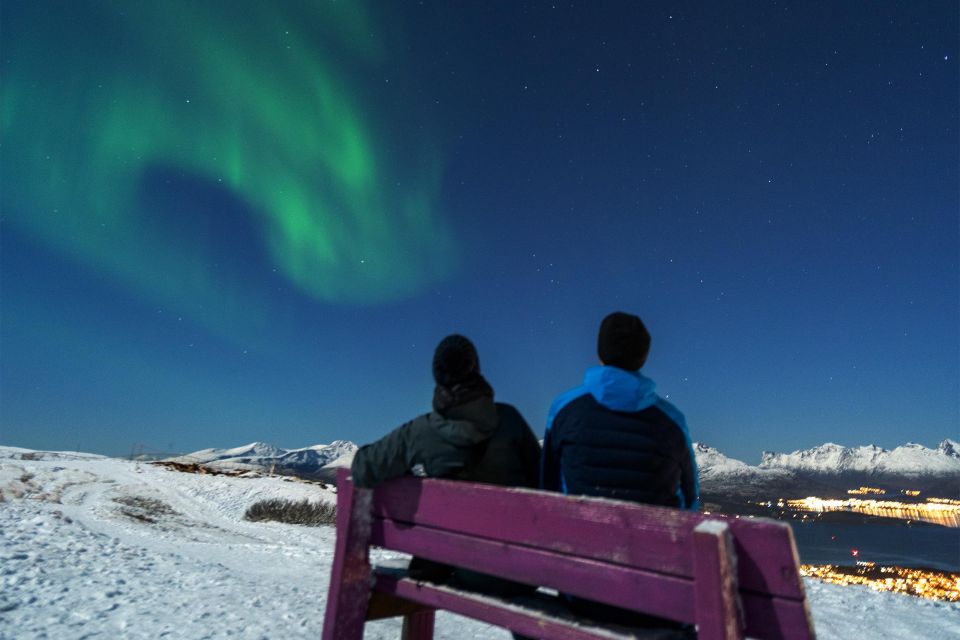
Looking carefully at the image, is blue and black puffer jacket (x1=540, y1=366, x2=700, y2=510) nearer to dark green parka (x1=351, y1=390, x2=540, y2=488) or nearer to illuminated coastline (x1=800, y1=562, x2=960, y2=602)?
dark green parka (x1=351, y1=390, x2=540, y2=488)

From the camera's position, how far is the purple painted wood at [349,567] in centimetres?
325

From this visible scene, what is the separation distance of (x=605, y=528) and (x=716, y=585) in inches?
17.9

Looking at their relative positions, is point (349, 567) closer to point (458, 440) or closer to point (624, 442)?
point (458, 440)

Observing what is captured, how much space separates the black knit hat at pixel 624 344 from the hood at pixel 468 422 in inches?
30.0

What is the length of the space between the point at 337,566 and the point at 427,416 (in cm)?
103

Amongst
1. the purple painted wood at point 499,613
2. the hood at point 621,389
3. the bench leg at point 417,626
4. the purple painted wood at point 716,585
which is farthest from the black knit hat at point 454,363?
the bench leg at point 417,626

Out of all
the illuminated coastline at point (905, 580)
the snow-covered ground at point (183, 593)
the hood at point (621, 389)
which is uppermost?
the hood at point (621, 389)

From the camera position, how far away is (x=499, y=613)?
9.10 ft

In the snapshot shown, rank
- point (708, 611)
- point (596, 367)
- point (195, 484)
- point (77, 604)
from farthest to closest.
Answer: point (195, 484) → point (77, 604) → point (596, 367) → point (708, 611)

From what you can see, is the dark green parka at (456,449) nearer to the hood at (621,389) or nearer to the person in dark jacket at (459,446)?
the person in dark jacket at (459,446)

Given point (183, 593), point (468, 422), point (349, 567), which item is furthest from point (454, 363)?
point (183, 593)

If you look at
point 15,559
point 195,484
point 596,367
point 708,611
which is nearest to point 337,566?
point 596,367

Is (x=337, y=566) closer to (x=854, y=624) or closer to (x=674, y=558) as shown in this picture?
(x=674, y=558)

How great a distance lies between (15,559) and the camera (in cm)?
716
